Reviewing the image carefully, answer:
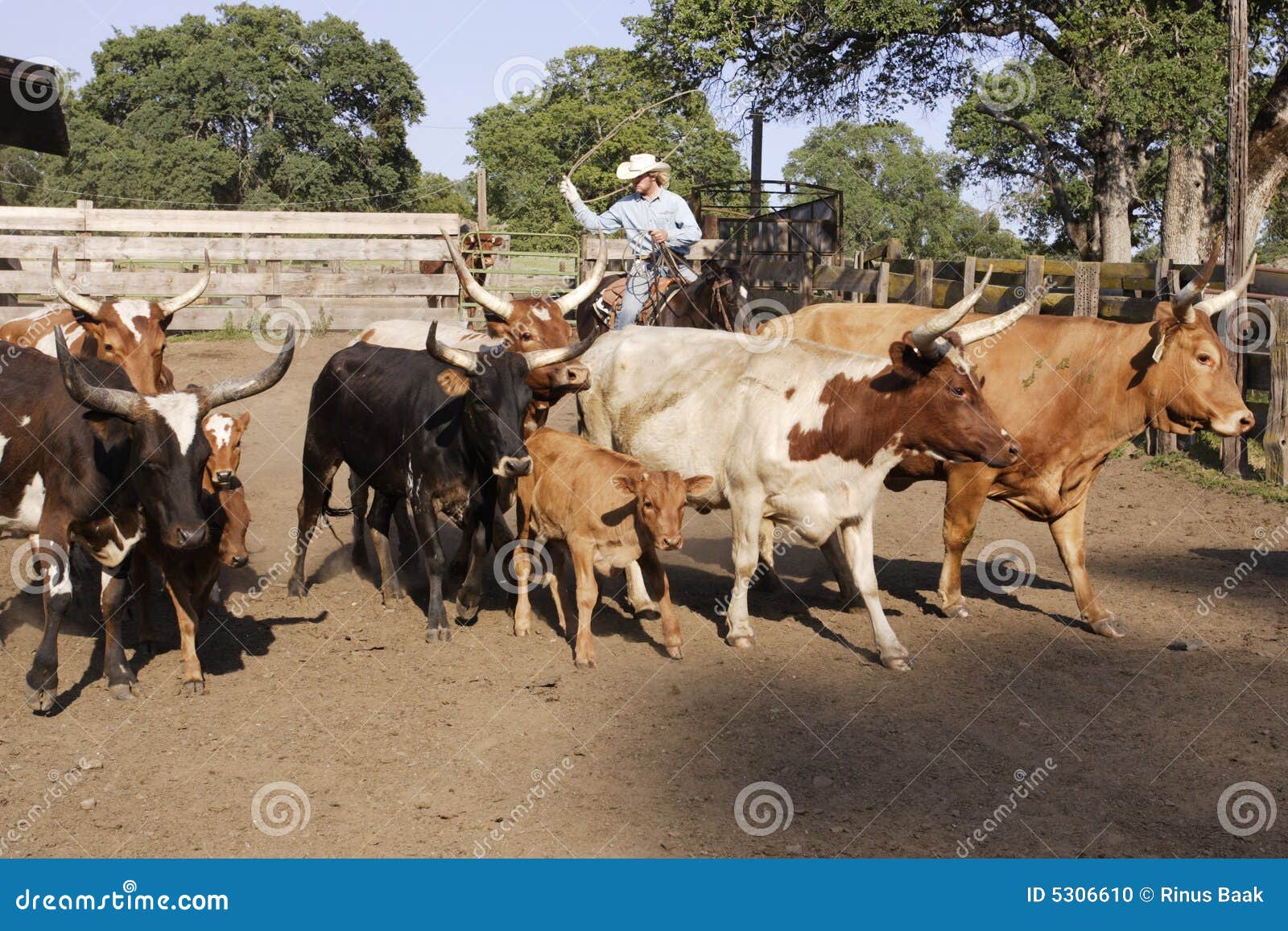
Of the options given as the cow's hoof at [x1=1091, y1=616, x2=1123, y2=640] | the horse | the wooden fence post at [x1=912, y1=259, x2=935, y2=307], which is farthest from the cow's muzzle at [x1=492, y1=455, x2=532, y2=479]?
the wooden fence post at [x1=912, y1=259, x2=935, y2=307]

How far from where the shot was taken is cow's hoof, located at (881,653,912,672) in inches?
277

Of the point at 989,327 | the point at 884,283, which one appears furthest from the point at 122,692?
the point at 884,283

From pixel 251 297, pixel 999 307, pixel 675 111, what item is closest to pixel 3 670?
pixel 999 307

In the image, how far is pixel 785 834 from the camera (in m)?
5.00

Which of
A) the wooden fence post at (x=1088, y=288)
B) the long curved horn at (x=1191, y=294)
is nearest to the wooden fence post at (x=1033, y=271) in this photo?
the wooden fence post at (x=1088, y=288)

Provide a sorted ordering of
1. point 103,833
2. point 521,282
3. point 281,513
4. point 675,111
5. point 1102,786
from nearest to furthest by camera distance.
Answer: point 103,833, point 1102,786, point 281,513, point 521,282, point 675,111

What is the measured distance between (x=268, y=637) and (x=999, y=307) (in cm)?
902

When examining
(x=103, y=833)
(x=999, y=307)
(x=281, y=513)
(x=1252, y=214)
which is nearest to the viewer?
(x=103, y=833)

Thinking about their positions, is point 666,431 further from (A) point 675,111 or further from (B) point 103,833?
(A) point 675,111

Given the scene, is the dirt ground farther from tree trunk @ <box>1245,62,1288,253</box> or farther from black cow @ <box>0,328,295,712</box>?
tree trunk @ <box>1245,62,1288,253</box>

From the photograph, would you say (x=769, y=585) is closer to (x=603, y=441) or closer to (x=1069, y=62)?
(x=603, y=441)

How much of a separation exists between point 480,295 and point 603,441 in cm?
125

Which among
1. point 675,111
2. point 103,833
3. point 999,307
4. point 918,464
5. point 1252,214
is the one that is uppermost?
point 675,111

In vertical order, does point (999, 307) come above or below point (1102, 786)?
above
